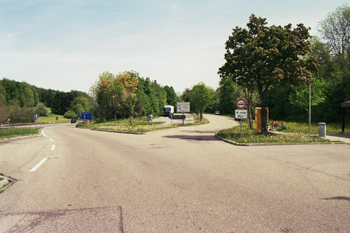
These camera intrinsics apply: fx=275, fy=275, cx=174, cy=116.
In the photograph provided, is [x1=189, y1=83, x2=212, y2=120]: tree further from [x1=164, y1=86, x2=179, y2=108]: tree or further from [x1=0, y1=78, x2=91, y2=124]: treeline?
[x1=164, y1=86, x2=179, y2=108]: tree

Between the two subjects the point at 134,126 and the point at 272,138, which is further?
the point at 134,126

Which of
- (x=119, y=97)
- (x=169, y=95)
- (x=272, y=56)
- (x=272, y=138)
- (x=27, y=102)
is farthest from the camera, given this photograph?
(x=169, y=95)

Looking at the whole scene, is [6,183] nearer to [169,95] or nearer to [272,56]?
[272,56]

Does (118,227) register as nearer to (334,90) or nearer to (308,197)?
(308,197)

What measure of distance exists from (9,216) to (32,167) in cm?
508

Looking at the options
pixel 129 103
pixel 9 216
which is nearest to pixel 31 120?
pixel 129 103

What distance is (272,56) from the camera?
64.7 feet

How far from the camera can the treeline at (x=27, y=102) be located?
7656cm

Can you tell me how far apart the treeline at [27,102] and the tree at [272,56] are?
59504 mm

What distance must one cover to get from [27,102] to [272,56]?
109 m

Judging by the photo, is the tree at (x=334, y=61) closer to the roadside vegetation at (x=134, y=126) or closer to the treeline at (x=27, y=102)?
the roadside vegetation at (x=134, y=126)

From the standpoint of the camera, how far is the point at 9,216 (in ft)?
14.9

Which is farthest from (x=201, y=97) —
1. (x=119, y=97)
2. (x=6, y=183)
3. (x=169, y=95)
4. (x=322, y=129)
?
(x=169, y=95)

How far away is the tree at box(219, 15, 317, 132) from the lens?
19.7 metres
